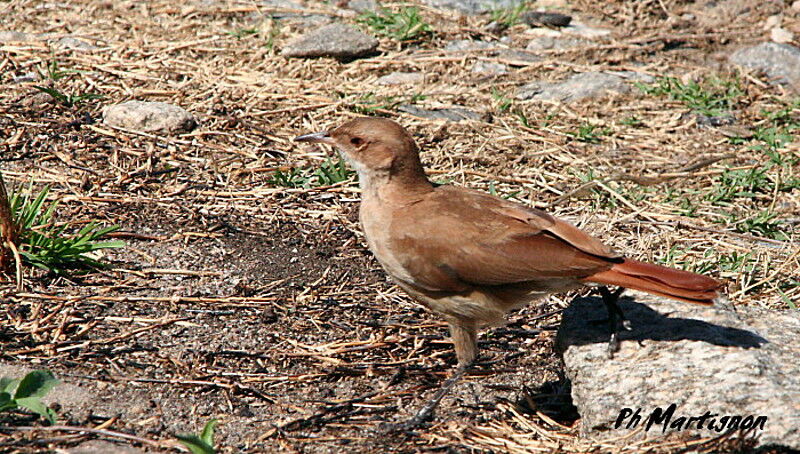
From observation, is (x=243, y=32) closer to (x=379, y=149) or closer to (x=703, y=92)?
(x=703, y=92)

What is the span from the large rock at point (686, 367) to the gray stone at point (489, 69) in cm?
364

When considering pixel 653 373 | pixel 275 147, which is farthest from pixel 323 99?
pixel 653 373

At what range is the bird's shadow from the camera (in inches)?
157

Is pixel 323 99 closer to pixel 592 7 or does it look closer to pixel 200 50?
pixel 200 50

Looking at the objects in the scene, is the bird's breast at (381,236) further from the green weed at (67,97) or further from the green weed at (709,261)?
the green weed at (67,97)

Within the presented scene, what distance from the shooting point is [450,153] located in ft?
20.9

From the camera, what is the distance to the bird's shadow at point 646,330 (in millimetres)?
3992

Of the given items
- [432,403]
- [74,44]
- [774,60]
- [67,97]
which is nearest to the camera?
[432,403]

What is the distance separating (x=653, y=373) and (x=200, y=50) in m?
4.96

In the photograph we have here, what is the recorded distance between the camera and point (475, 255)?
3.96 meters

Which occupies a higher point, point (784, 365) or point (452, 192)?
point (452, 192)

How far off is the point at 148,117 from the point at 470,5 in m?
3.79

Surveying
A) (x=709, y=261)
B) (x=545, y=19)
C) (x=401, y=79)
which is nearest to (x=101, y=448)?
(x=709, y=261)

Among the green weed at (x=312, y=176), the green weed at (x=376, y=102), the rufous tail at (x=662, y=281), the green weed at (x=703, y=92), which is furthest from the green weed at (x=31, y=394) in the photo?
the green weed at (x=703, y=92)
